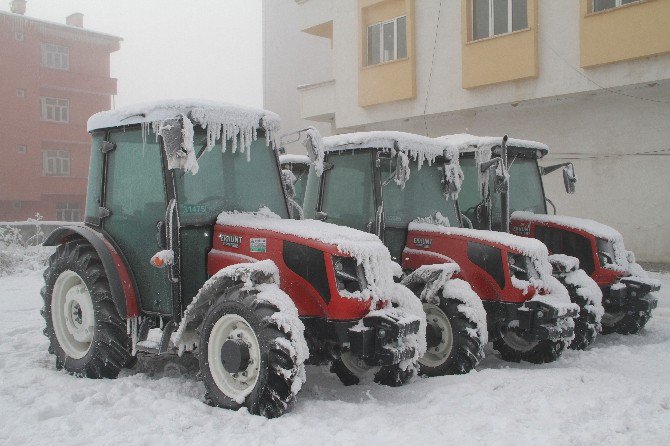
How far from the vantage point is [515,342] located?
744 centimetres

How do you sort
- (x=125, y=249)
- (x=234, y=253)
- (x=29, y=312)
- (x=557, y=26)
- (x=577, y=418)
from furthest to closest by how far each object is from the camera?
(x=557, y=26) < (x=29, y=312) < (x=125, y=249) < (x=234, y=253) < (x=577, y=418)

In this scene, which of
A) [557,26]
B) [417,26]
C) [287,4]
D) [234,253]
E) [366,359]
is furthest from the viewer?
[287,4]

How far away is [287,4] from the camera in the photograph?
1156 inches

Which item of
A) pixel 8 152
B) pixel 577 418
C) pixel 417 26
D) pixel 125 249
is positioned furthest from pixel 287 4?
pixel 577 418

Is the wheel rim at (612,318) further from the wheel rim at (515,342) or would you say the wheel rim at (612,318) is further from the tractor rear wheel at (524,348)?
the wheel rim at (515,342)

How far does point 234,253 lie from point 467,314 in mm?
2289

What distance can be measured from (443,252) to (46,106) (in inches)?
1309

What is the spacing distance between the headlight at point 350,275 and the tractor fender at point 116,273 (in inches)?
75.1

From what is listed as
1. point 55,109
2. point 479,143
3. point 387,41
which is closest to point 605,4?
point 387,41

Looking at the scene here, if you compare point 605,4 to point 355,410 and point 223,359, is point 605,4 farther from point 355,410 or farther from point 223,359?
point 223,359

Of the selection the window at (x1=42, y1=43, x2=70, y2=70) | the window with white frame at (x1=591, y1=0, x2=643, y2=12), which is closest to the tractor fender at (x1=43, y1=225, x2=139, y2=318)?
the window with white frame at (x1=591, y1=0, x2=643, y2=12)

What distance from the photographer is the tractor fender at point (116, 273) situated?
592 cm

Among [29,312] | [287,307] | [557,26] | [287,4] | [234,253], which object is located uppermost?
[287,4]

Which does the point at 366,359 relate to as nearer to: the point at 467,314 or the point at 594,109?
the point at 467,314
